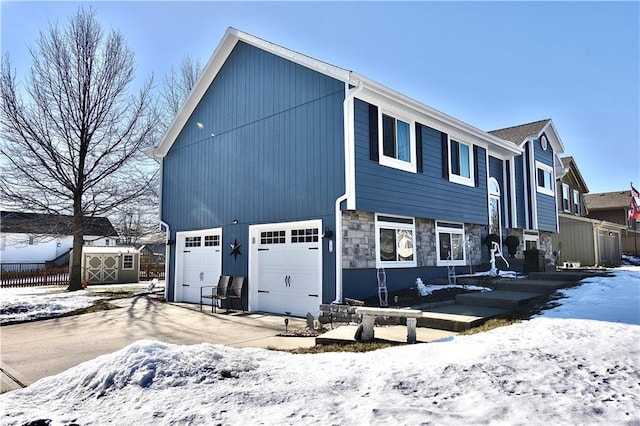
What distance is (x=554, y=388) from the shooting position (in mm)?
3652

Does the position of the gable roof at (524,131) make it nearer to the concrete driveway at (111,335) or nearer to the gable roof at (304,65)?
the gable roof at (304,65)

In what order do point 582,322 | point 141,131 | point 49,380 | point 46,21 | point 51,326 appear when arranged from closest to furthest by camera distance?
point 49,380, point 582,322, point 51,326, point 46,21, point 141,131

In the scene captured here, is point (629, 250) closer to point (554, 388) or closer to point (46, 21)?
point (554, 388)

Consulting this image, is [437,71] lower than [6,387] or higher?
higher

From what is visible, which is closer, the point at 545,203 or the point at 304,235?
the point at 304,235

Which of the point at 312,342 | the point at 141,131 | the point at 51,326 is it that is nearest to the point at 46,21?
the point at 141,131

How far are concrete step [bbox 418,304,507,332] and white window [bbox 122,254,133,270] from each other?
19.5 m

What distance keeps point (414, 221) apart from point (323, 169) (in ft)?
10.3

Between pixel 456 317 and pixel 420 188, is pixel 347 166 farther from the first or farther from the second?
pixel 456 317

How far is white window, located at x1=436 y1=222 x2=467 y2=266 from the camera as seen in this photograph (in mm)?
12047

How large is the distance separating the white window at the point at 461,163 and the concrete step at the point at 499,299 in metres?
4.48

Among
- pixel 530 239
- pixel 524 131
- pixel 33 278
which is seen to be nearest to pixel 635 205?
pixel 530 239

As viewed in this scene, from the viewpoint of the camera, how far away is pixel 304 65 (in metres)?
10.1

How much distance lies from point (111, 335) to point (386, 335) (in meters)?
5.14
